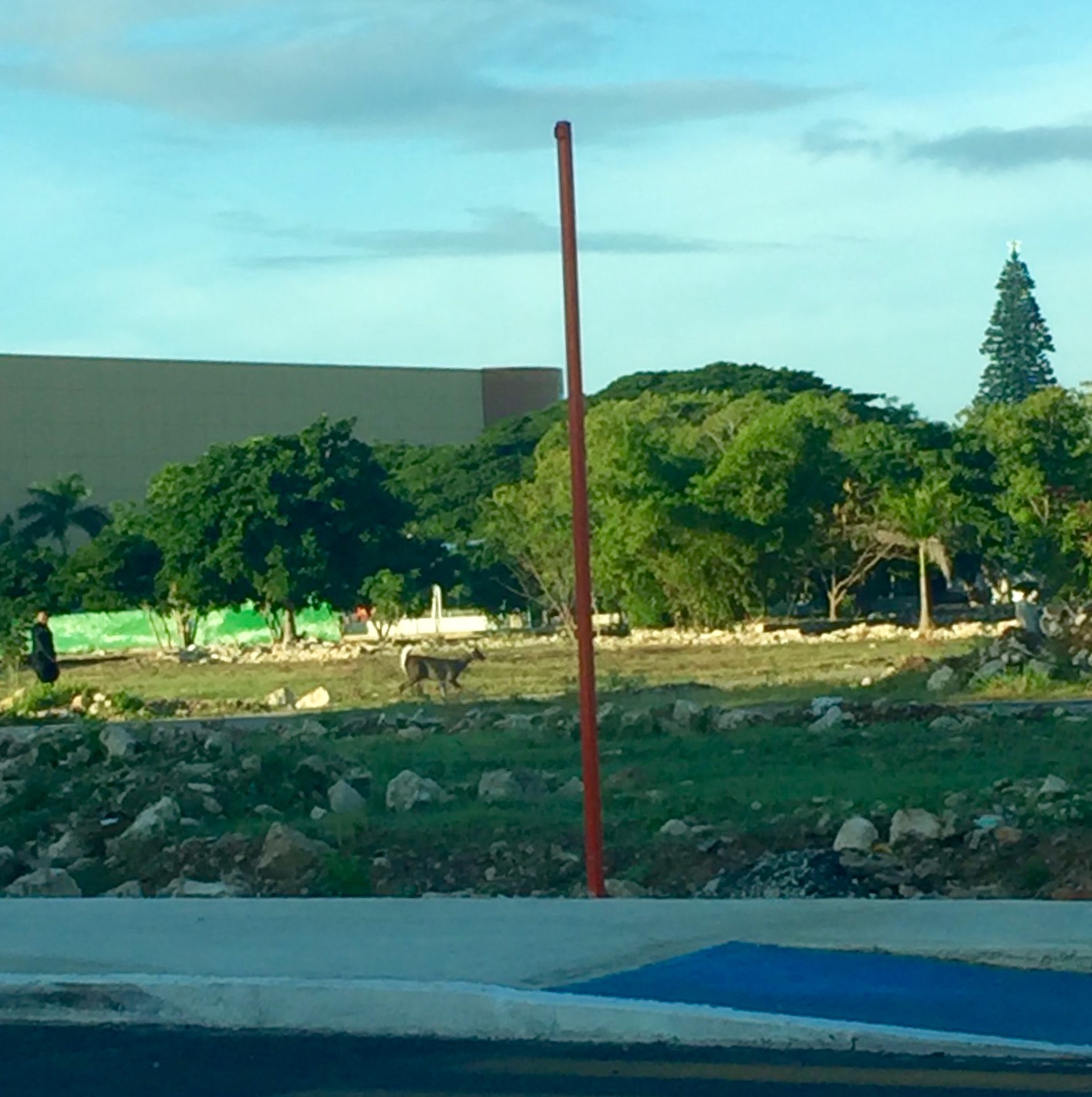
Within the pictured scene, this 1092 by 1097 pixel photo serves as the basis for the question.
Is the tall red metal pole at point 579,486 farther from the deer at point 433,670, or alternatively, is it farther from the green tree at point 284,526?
the green tree at point 284,526

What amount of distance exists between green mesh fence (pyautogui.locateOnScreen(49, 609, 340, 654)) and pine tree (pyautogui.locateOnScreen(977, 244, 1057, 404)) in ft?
178

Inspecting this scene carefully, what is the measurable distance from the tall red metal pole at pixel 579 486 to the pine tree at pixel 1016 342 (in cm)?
10580

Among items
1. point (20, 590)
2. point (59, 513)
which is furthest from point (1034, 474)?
point (59, 513)

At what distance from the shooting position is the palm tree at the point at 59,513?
8419cm

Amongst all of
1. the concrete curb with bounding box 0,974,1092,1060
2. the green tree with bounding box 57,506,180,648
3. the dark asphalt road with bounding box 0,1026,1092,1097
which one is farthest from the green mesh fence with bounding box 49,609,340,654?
the dark asphalt road with bounding box 0,1026,1092,1097

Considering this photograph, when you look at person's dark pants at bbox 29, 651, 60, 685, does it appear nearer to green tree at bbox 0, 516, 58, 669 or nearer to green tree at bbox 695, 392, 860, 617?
green tree at bbox 0, 516, 58, 669

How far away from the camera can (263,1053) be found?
8273 millimetres

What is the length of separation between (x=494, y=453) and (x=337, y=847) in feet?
253

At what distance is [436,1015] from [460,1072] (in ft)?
2.53

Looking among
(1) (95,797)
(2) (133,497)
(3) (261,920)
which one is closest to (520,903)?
(3) (261,920)

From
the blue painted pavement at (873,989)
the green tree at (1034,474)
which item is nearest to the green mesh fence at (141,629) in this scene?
the green tree at (1034,474)

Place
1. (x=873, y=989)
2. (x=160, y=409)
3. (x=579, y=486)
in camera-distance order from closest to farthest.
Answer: (x=873, y=989) → (x=579, y=486) → (x=160, y=409)

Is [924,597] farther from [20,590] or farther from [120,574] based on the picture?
[20,590]

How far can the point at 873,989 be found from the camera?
870cm
